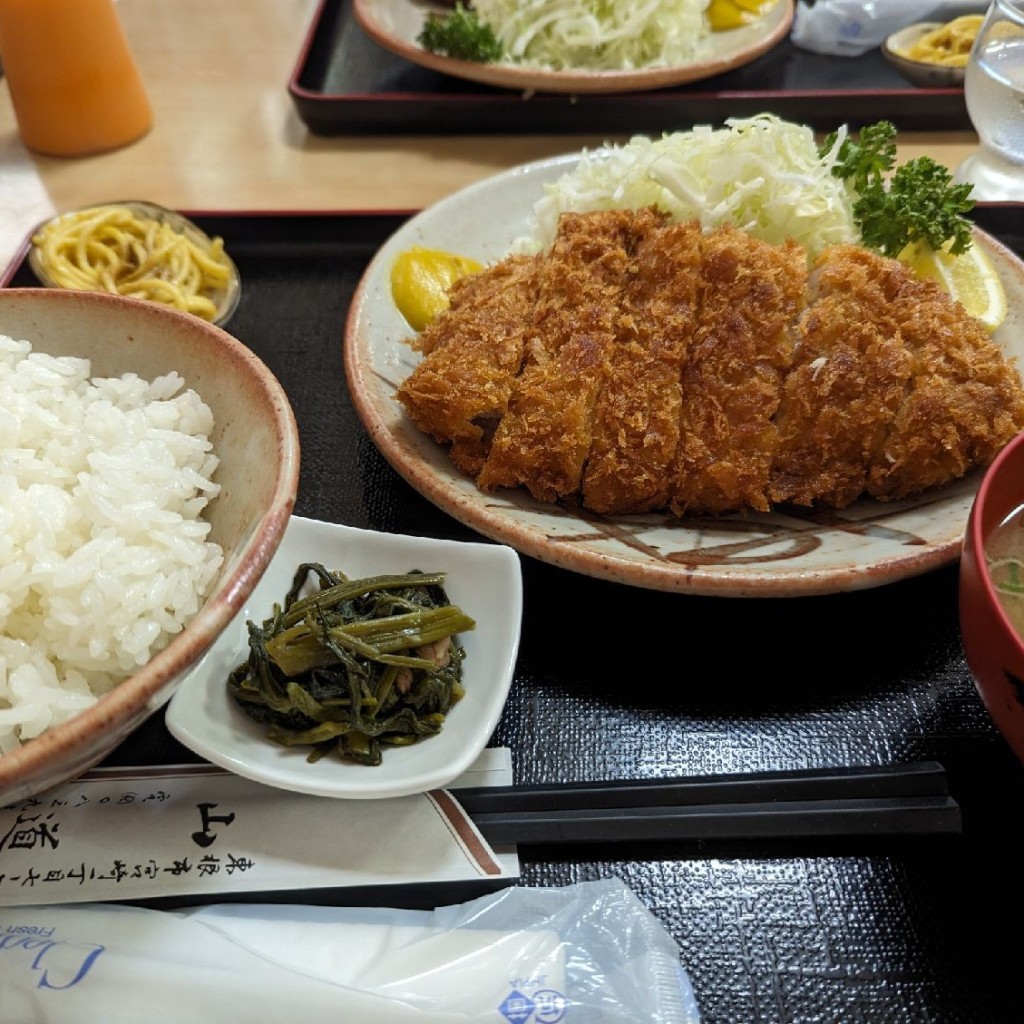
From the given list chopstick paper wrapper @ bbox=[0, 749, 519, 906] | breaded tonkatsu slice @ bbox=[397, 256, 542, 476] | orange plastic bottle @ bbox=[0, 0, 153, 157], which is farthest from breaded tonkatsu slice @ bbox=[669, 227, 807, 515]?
orange plastic bottle @ bbox=[0, 0, 153, 157]

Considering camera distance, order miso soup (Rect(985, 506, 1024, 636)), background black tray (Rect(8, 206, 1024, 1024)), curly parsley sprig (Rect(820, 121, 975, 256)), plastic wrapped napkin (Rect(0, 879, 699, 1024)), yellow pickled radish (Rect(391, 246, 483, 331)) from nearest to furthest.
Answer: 1. plastic wrapped napkin (Rect(0, 879, 699, 1024))
2. background black tray (Rect(8, 206, 1024, 1024))
3. miso soup (Rect(985, 506, 1024, 636))
4. curly parsley sprig (Rect(820, 121, 975, 256))
5. yellow pickled radish (Rect(391, 246, 483, 331))

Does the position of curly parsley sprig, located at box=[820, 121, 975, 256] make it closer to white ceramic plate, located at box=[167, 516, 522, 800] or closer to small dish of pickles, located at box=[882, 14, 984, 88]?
white ceramic plate, located at box=[167, 516, 522, 800]

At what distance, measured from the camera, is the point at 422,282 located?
2.12 metres

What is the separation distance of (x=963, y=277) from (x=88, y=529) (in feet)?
6.49

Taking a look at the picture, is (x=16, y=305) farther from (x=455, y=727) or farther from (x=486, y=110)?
(x=486, y=110)

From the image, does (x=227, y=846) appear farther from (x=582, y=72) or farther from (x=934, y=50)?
(x=934, y=50)

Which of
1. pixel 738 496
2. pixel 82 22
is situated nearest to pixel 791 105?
pixel 738 496

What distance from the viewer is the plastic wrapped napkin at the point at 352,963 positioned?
40.1 inches

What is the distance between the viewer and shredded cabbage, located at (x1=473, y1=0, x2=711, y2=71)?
3096mm

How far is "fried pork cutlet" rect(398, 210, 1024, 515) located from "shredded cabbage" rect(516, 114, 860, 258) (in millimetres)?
196

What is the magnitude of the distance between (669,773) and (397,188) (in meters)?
2.29

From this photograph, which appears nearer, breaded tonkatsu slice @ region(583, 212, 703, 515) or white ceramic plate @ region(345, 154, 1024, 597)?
white ceramic plate @ region(345, 154, 1024, 597)

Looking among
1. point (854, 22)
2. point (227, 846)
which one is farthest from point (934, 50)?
point (227, 846)

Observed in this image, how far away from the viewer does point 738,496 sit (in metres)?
1.68
